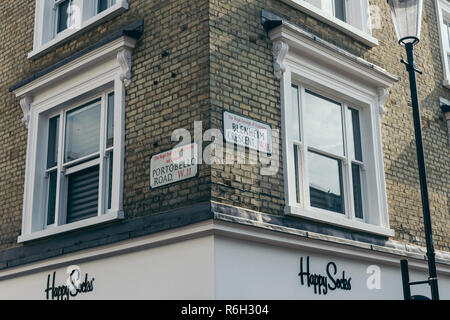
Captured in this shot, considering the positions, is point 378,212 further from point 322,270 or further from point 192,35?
point 192,35

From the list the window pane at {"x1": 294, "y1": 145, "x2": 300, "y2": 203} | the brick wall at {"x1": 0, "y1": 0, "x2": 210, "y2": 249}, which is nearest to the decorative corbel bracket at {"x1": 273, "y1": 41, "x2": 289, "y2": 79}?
the window pane at {"x1": 294, "y1": 145, "x2": 300, "y2": 203}

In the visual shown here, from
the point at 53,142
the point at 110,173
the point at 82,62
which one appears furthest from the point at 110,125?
the point at 53,142

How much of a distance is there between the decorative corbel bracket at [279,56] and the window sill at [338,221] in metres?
1.87

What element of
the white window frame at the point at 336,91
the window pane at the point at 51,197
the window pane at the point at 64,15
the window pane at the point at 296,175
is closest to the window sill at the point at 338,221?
the white window frame at the point at 336,91

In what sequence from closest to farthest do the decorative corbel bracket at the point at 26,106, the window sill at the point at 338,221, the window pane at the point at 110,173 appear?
1. the window sill at the point at 338,221
2. the window pane at the point at 110,173
3. the decorative corbel bracket at the point at 26,106

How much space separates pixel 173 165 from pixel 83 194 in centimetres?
220

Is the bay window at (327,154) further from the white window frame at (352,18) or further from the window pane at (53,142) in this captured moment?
the window pane at (53,142)

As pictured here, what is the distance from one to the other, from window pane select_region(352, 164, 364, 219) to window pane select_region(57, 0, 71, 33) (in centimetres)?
522

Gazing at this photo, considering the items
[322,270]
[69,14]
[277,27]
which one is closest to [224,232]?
[322,270]

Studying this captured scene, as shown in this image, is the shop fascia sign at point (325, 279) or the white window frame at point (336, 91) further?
the white window frame at point (336, 91)

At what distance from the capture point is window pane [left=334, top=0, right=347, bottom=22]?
10.9 m

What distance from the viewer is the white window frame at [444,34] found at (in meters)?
12.3

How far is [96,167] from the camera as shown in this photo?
31.2 feet
